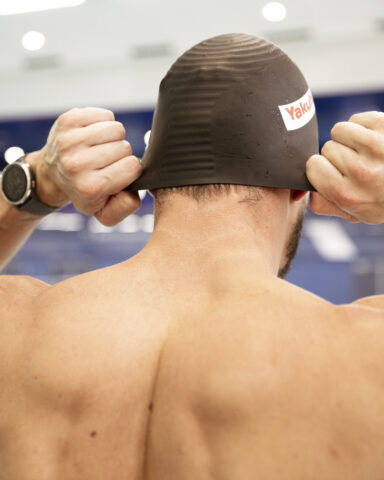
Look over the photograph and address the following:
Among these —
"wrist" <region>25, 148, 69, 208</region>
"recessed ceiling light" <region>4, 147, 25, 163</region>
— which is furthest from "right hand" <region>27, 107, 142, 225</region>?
"recessed ceiling light" <region>4, 147, 25, 163</region>

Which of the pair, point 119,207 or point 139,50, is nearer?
point 119,207

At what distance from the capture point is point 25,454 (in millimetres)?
1046

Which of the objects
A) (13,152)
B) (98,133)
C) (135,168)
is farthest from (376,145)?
(13,152)

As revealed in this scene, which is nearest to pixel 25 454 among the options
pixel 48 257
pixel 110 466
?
pixel 110 466

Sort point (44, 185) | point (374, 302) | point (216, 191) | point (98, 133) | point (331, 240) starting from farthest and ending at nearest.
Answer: point (331, 240)
point (44, 185)
point (98, 133)
point (216, 191)
point (374, 302)

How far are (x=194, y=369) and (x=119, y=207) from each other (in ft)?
1.98

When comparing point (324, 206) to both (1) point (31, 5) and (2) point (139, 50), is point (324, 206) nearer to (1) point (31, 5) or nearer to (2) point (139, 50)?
(1) point (31, 5)

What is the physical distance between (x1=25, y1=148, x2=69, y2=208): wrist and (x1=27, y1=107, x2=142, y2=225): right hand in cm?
11

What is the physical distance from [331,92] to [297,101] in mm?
3480

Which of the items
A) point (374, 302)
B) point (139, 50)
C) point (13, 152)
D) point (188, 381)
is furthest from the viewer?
point (13, 152)

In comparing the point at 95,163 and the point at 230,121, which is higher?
the point at 230,121

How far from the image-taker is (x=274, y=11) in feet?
14.0

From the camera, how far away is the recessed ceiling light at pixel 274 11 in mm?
4180

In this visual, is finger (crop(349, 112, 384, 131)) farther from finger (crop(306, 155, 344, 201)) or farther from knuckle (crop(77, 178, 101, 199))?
knuckle (crop(77, 178, 101, 199))
